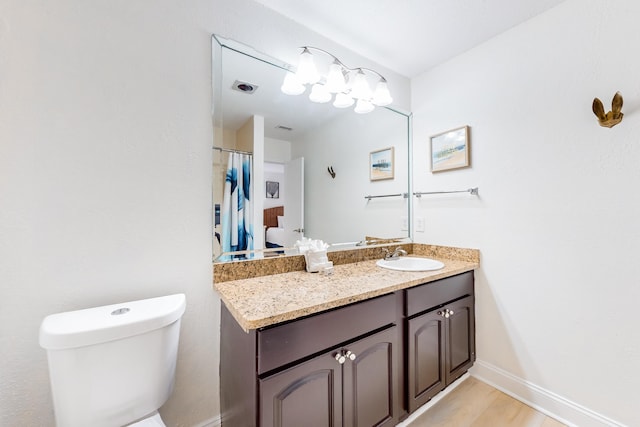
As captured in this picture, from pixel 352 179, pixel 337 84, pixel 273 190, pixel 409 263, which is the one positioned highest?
pixel 337 84

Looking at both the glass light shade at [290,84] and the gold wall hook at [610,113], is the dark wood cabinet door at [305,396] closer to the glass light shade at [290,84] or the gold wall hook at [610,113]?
the glass light shade at [290,84]

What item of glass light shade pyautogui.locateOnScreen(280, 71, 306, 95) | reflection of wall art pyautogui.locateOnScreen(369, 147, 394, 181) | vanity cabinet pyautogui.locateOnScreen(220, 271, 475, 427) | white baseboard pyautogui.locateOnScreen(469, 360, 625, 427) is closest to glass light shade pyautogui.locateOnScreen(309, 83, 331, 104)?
glass light shade pyautogui.locateOnScreen(280, 71, 306, 95)

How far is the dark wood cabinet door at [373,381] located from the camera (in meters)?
1.07

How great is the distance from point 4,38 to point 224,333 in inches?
54.6

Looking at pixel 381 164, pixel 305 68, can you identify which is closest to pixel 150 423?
pixel 305 68

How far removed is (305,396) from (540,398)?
1.49 metres

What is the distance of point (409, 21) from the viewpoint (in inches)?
59.9

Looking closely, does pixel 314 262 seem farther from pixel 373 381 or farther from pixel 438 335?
pixel 438 335

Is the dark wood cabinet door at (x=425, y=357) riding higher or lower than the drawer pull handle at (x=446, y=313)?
lower

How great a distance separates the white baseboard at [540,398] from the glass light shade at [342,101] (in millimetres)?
2028

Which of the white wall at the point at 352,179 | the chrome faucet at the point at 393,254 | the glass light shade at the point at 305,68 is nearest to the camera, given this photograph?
the glass light shade at the point at 305,68

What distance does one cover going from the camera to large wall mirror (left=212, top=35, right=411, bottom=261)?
1304 mm

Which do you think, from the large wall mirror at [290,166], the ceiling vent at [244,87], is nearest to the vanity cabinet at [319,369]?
the large wall mirror at [290,166]

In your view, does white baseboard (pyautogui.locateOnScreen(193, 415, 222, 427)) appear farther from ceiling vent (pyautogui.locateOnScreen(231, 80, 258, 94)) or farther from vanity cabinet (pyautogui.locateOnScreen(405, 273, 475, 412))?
ceiling vent (pyautogui.locateOnScreen(231, 80, 258, 94))
